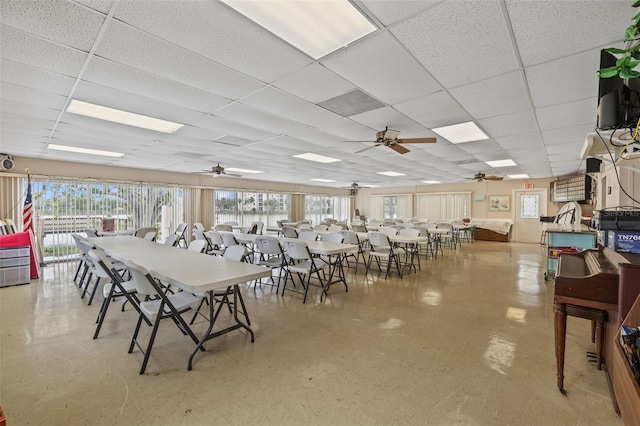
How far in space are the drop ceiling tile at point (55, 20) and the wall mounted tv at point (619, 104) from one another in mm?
3146

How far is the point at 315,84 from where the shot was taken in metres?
2.58

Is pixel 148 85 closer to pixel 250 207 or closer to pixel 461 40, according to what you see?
pixel 461 40

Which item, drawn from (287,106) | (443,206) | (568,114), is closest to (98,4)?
(287,106)

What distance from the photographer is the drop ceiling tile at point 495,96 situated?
250 centimetres

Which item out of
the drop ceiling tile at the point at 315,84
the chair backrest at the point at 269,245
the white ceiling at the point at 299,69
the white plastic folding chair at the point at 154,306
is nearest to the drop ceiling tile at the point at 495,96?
the white ceiling at the point at 299,69

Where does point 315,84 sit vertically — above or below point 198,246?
above

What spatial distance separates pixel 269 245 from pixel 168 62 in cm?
283

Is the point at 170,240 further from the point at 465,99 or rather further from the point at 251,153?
the point at 465,99

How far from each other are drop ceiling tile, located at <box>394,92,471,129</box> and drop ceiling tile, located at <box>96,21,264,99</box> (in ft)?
5.52

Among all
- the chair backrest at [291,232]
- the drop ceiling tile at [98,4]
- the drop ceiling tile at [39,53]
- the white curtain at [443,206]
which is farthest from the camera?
the white curtain at [443,206]

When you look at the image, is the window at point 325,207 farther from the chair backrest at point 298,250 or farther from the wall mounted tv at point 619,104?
the wall mounted tv at point 619,104

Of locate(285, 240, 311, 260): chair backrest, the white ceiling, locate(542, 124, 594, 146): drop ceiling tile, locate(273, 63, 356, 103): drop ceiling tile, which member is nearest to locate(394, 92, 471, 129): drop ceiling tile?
the white ceiling

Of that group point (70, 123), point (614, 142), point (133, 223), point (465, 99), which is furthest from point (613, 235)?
point (133, 223)

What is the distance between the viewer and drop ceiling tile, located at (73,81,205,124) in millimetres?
2711
